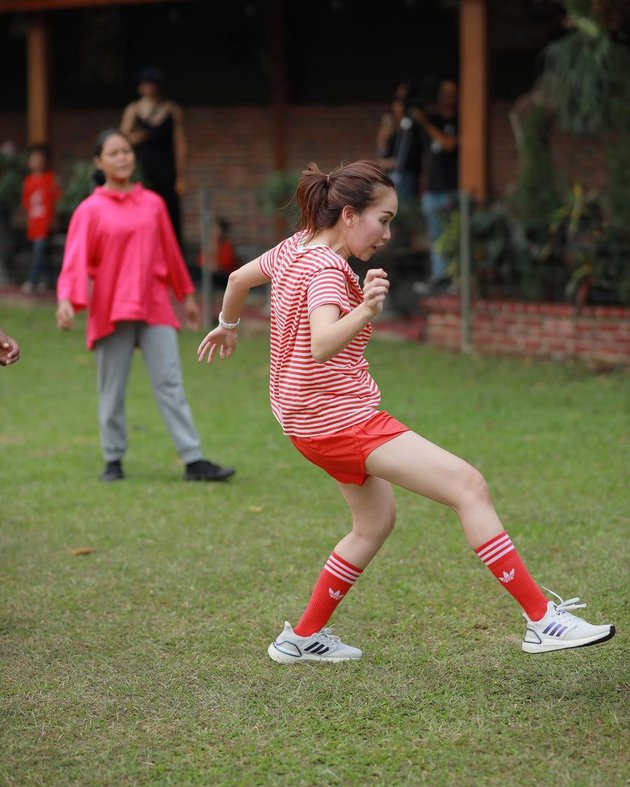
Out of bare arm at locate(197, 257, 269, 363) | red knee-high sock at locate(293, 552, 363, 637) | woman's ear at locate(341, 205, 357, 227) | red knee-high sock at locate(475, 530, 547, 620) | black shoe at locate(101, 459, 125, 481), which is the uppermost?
woman's ear at locate(341, 205, 357, 227)

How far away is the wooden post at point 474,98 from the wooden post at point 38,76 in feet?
20.0

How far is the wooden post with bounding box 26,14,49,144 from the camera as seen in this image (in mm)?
16969

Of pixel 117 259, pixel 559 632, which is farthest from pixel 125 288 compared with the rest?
pixel 559 632

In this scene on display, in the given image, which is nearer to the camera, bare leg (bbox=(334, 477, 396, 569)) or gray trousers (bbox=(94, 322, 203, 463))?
bare leg (bbox=(334, 477, 396, 569))

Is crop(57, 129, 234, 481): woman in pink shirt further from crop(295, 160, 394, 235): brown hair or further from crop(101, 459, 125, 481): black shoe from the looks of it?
crop(295, 160, 394, 235): brown hair

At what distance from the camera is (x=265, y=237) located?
17656 millimetres

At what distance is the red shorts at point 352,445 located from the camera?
439 centimetres

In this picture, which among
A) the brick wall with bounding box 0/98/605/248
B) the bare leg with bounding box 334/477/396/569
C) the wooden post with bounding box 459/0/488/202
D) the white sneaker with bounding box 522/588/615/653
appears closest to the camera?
the white sneaker with bounding box 522/588/615/653

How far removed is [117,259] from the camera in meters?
7.66

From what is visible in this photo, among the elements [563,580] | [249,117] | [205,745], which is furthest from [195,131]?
[205,745]

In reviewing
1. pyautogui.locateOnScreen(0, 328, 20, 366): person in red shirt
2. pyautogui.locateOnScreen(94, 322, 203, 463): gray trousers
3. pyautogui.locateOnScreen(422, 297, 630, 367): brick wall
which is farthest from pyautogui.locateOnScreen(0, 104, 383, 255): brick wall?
pyautogui.locateOnScreen(0, 328, 20, 366): person in red shirt

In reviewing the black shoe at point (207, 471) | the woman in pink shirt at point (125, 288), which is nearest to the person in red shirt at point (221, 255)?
the woman in pink shirt at point (125, 288)

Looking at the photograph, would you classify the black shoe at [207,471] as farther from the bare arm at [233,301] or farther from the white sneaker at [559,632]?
the white sneaker at [559,632]

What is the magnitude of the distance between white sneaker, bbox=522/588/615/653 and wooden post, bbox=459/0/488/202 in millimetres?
9225
